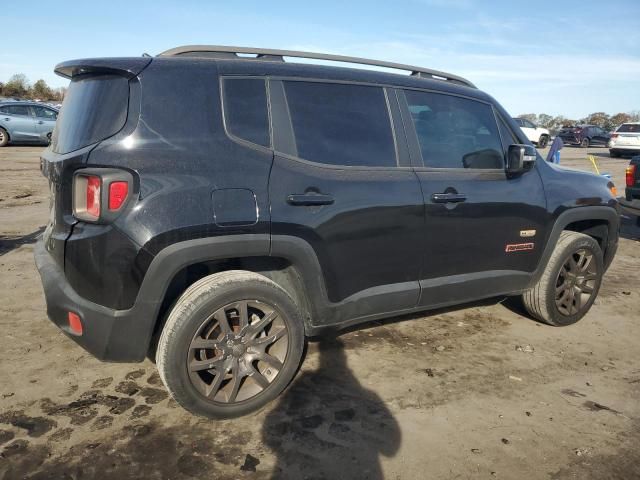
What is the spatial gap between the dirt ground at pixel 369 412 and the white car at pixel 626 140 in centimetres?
2292

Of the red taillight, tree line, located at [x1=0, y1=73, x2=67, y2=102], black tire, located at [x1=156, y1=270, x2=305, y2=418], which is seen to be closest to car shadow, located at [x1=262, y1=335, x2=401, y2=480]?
black tire, located at [x1=156, y1=270, x2=305, y2=418]

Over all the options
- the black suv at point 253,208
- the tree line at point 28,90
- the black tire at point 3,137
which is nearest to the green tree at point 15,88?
the tree line at point 28,90

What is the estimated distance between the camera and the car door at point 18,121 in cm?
1694

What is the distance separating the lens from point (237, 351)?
2.81m

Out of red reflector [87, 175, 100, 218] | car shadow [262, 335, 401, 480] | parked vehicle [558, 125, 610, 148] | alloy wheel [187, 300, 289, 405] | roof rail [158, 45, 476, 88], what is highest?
parked vehicle [558, 125, 610, 148]

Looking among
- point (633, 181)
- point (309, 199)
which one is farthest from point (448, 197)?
point (633, 181)

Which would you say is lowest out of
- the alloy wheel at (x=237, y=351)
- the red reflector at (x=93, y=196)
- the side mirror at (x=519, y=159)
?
the alloy wheel at (x=237, y=351)

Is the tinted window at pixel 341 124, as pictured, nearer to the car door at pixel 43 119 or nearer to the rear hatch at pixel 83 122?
the rear hatch at pixel 83 122

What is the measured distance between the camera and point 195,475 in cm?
237

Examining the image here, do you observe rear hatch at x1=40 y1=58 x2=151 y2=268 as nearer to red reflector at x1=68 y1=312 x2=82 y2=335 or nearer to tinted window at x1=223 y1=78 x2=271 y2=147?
red reflector at x1=68 y1=312 x2=82 y2=335

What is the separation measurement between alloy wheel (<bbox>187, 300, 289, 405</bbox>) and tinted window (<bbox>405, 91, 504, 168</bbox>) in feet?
4.97

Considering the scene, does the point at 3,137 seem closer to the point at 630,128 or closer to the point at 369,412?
the point at 369,412

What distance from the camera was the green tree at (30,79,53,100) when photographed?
4678 centimetres

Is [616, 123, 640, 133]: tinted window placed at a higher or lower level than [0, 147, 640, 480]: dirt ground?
higher
